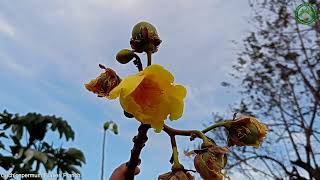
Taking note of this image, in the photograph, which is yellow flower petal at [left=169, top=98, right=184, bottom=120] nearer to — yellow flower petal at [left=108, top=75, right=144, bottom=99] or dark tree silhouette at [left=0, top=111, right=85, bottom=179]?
yellow flower petal at [left=108, top=75, right=144, bottom=99]

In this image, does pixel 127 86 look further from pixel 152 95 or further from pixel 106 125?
pixel 106 125

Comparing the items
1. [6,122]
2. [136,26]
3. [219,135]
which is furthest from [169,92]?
[219,135]

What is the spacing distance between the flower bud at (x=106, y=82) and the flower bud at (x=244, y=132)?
206mm

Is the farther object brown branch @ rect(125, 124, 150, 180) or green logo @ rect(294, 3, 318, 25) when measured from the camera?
green logo @ rect(294, 3, 318, 25)

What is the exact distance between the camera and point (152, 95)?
0.71 metres

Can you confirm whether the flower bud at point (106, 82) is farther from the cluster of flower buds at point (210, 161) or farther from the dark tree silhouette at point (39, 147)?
the dark tree silhouette at point (39, 147)

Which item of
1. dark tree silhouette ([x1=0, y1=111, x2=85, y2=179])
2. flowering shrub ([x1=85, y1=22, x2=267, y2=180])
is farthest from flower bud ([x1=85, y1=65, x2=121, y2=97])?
dark tree silhouette ([x1=0, y1=111, x2=85, y2=179])

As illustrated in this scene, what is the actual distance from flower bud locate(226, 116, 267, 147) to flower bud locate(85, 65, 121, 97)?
21 cm

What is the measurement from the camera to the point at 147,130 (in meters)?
0.70

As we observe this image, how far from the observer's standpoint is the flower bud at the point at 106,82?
76cm

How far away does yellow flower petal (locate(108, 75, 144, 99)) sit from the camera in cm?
68

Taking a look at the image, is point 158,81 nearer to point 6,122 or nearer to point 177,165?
point 177,165

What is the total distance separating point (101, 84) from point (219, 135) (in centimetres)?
462

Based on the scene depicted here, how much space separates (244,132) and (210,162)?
0.10 metres
